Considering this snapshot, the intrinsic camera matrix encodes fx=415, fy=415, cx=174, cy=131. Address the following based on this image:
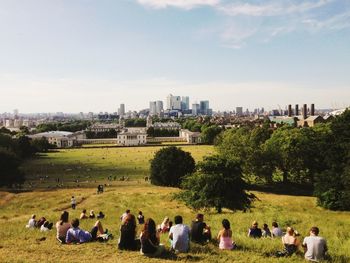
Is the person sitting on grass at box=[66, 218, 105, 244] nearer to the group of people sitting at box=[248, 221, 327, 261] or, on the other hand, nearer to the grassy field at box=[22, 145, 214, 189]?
the group of people sitting at box=[248, 221, 327, 261]

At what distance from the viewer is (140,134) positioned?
17575 cm

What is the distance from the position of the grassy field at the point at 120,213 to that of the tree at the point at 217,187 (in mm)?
1019

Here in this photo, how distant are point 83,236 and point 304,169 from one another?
4516 centimetres

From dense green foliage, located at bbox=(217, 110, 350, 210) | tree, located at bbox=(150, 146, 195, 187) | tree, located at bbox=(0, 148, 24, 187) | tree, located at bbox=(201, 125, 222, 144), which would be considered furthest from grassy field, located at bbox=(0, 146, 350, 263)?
tree, located at bbox=(201, 125, 222, 144)

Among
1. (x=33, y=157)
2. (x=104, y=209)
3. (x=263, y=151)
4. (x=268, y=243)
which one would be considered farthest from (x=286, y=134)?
(x=33, y=157)

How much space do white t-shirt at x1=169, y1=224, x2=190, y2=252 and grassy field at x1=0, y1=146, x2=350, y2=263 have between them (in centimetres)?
29

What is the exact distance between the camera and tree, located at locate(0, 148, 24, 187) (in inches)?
2312

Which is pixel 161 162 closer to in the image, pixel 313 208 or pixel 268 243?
pixel 313 208

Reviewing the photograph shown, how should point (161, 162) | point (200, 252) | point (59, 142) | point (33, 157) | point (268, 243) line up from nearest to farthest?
point (200, 252), point (268, 243), point (161, 162), point (33, 157), point (59, 142)

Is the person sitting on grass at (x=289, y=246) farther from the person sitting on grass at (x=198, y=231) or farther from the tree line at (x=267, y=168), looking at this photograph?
the tree line at (x=267, y=168)

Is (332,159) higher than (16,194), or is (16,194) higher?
(332,159)

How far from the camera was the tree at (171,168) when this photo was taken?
201 ft

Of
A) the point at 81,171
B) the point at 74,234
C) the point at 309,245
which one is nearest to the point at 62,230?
the point at 74,234

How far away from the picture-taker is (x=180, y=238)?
13.3 metres
